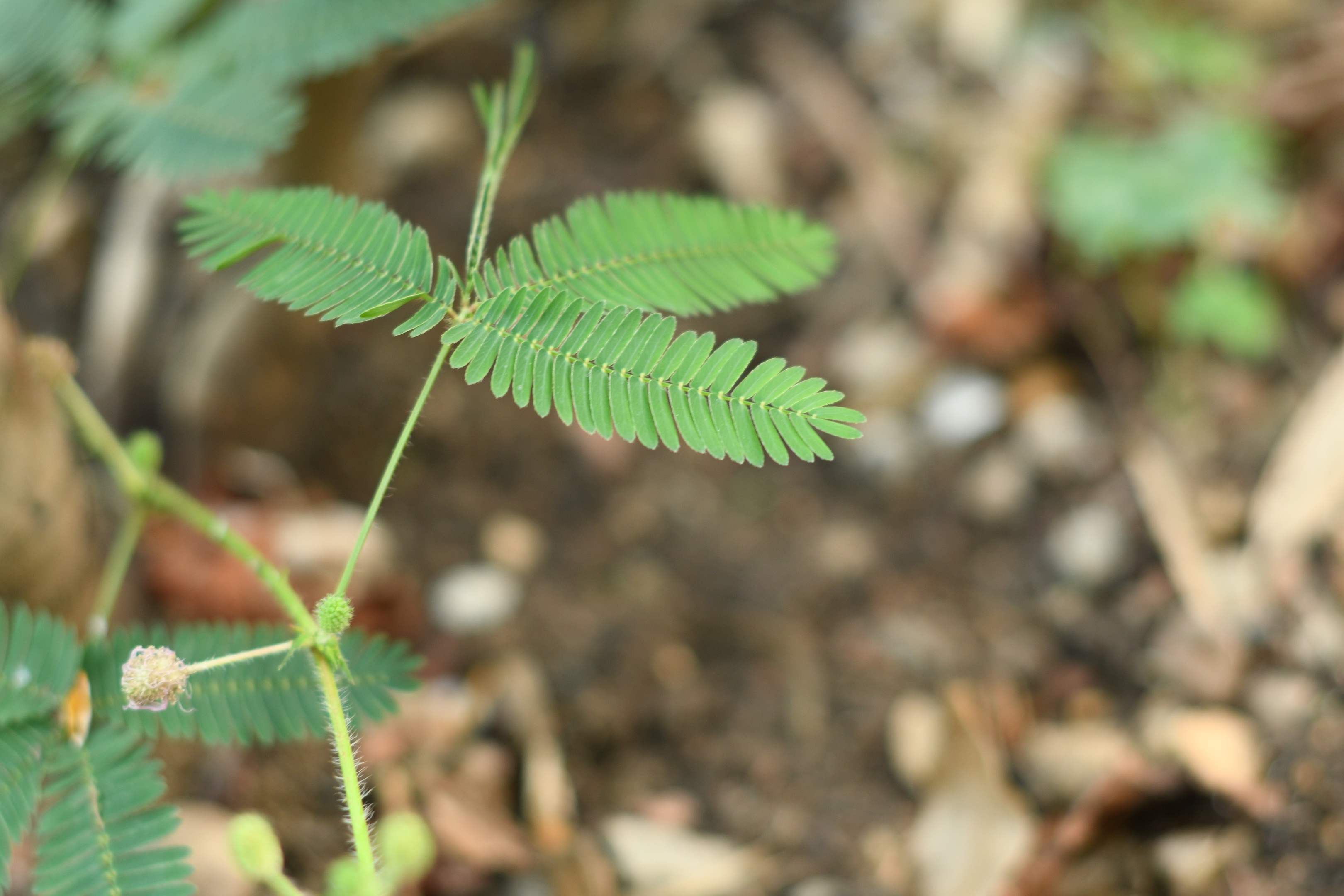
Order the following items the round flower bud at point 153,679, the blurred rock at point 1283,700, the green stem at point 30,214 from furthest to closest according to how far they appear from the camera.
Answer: the green stem at point 30,214
the blurred rock at point 1283,700
the round flower bud at point 153,679

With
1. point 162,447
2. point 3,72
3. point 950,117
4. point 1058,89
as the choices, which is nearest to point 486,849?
point 162,447

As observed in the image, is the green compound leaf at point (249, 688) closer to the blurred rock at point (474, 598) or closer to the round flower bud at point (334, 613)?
the round flower bud at point (334, 613)

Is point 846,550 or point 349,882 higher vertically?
point 846,550

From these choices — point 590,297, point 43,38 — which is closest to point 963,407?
point 590,297

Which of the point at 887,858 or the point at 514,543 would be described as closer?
the point at 887,858

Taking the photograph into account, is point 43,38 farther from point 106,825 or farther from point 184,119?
point 106,825

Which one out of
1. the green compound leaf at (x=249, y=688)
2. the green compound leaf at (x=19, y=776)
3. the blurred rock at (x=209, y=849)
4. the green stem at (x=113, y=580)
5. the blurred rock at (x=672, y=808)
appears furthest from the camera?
the blurred rock at (x=672, y=808)

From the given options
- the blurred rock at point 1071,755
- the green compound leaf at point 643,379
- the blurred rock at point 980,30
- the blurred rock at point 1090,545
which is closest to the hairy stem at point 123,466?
the green compound leaf at point 643,379
